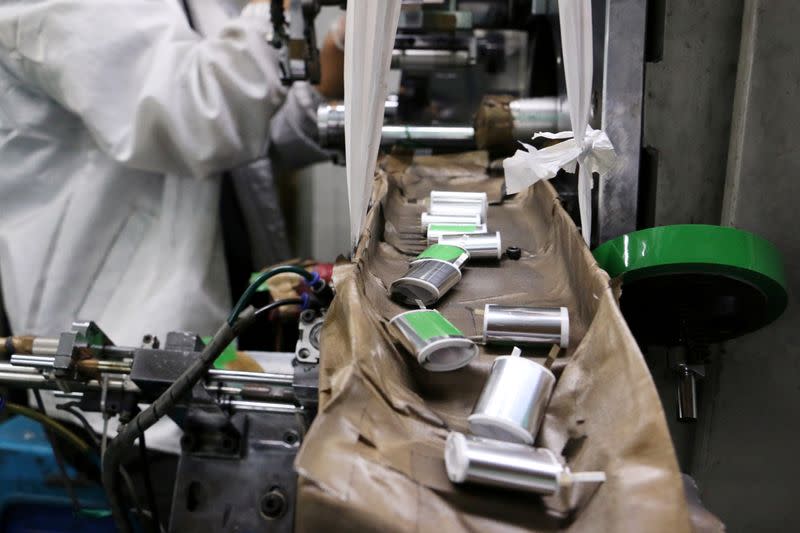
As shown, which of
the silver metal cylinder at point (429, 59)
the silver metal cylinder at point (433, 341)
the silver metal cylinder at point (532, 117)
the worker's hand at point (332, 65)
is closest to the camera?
the silver metal cylinder at point (433, 341)

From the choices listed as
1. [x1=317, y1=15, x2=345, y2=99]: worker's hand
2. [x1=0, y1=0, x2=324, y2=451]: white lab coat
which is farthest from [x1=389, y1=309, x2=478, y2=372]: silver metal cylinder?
[x1=317, y1=15, x2=345, y2=99]: worker's hand

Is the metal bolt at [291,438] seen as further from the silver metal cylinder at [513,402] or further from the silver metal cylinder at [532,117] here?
the silver metal cylinder at [532,117]

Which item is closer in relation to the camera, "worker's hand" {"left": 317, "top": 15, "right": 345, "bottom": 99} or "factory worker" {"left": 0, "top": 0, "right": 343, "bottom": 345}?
"factory worker" {"left": 0, "top": 0, "right": 343, "bottom": 345}

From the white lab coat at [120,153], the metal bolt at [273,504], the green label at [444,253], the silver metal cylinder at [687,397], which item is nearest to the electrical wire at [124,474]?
the metal bolt at [273,504]

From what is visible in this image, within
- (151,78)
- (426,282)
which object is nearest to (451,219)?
(426,282)

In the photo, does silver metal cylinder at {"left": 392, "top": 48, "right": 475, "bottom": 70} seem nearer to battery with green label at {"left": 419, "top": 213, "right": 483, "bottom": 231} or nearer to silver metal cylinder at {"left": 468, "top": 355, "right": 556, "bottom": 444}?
battery with green label at {"left": 419, "top": 213, "right": 483, "bottom": 231}

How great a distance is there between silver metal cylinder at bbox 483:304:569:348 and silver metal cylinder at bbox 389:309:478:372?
1.4 inches

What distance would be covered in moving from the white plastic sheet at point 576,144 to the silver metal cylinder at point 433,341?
0.74ft

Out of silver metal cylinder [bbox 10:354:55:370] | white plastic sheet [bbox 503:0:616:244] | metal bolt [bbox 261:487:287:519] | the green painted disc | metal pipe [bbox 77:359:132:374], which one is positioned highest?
white plastic sheet [bbox 503:0:616:244]

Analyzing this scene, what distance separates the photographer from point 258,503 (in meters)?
0.89

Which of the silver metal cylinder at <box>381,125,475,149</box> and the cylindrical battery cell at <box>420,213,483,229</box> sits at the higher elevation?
A: the silver metal cylinder at <box>381,125,475,149</box>

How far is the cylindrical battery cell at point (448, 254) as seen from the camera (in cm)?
77

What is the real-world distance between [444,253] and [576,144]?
0.20 metres

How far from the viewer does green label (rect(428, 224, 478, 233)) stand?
0.89 m
